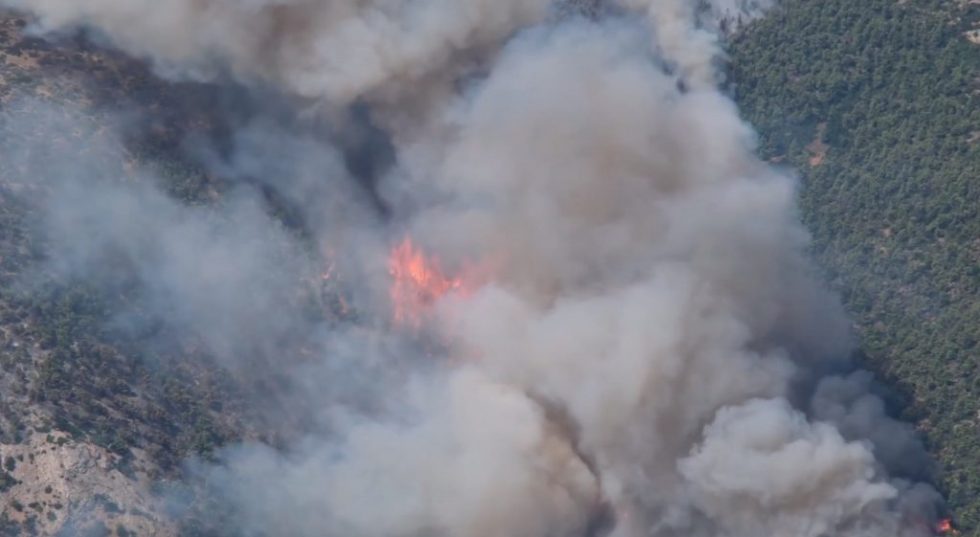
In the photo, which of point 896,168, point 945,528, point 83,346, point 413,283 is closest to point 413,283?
point 413,283

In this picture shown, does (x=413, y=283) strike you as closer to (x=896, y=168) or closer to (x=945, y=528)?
(x=896, y=168)

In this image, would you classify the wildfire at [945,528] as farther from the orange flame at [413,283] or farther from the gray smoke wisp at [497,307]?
the orange flame at [413,283]

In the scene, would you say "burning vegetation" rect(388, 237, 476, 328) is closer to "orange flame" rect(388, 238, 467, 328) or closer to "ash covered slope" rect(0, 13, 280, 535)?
"orange flame" rect(388, 238, 467, 328)

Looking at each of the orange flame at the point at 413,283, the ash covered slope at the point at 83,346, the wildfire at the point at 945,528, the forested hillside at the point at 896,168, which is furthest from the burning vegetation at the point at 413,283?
the wildfire at the point at 945,528

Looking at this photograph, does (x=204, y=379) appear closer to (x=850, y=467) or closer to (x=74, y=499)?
(x=74, y=499)

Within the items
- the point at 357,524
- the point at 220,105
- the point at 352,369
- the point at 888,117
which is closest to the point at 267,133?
the point at 220,105

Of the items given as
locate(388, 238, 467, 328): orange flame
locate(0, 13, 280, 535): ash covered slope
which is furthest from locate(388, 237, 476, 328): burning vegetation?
locate(0, 13, 280, 535): ash covered slope
